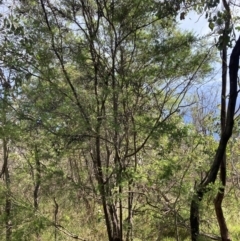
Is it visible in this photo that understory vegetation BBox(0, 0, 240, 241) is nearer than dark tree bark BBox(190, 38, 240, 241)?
No

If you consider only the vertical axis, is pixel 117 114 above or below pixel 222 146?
above

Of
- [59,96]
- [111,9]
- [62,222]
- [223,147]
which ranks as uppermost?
[111,9]

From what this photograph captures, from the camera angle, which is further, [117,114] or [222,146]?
[117,114]

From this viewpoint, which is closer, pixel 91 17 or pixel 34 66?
pixel 34 66

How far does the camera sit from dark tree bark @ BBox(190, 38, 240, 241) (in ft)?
7.02

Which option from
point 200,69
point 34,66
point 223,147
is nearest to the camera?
point 223,147

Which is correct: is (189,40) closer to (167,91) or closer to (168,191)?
(167,91)

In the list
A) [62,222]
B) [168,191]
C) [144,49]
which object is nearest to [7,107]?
[144,49]

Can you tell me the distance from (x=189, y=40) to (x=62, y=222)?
264 cm

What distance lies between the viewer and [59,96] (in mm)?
2803

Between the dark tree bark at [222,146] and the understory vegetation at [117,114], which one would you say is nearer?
the dark tree bark at [222,146]

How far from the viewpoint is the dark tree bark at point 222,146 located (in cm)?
214

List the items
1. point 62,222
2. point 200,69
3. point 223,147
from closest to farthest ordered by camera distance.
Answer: point 223,147
point 200,69
point 62,222

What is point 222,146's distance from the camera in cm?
248
